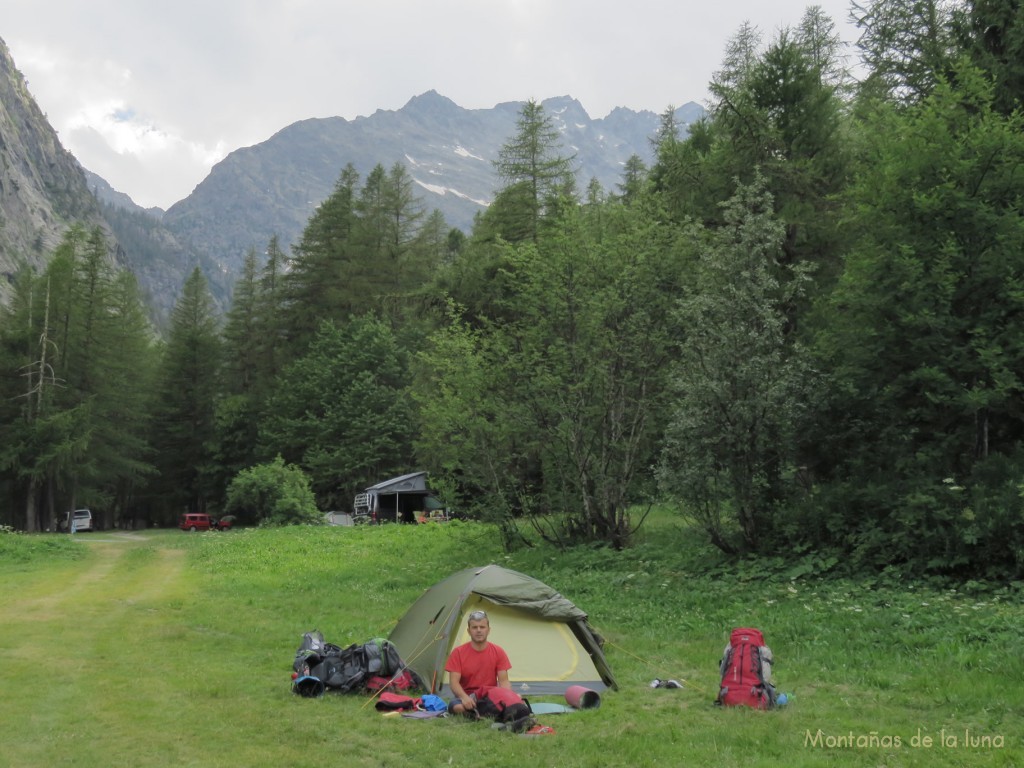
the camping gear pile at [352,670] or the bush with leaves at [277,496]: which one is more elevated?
the bush with leaves at [277,496]

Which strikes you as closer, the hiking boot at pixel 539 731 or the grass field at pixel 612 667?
the grass field at pixel 612 667

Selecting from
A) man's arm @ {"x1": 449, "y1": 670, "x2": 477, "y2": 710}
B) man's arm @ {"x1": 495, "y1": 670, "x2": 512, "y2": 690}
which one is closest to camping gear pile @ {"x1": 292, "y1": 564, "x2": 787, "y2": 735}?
man's arm @ {"x1": 449, "y1": 670, "x2": 477, "y2": 710}

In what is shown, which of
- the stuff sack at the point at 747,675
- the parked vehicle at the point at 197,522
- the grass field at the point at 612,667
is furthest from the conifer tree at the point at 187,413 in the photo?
the stuff sack at the point at 747,675

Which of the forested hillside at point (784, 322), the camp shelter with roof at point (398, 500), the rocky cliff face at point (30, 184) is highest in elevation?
the rocky cliff face at point (30, 184)

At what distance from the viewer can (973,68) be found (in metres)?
13.2

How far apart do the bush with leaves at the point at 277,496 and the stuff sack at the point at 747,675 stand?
104ft

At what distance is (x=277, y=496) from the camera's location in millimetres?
38500

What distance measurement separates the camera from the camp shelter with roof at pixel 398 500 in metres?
41.0

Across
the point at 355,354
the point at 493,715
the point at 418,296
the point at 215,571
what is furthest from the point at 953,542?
the point at 355,354

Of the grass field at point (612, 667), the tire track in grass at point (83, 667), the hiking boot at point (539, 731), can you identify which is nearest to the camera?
the grass field at point (612, 667)

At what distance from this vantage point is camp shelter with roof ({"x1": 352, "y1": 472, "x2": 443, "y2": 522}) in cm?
4097

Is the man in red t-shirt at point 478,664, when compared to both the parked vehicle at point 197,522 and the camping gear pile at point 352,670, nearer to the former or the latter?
the camping gear pile at point 352,670

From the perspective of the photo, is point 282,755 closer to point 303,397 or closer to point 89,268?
point 303,397

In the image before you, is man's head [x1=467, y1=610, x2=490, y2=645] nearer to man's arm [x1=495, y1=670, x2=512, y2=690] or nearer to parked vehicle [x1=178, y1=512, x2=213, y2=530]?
man's arm [x1=495, y1=670, x2=512, y2=690]
